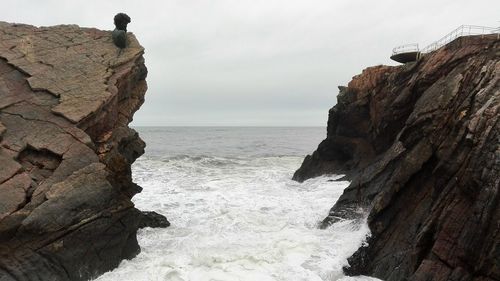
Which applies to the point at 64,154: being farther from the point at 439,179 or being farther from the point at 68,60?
the point at 439,179

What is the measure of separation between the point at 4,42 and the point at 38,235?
940 cm

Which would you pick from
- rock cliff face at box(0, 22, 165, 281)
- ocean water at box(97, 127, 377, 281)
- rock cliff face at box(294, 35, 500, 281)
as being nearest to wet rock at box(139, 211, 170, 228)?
ocean water at box(97, 127, 377, 281)

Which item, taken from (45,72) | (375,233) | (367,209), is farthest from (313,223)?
(45,72)

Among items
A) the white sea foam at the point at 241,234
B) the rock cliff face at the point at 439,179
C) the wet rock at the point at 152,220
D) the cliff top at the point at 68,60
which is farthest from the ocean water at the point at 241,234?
the cliff top at the point at 68,60

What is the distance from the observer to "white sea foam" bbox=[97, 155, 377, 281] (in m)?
12.2

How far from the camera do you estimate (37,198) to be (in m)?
10.8

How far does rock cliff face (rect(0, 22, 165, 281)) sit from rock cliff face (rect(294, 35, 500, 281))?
7.94 m

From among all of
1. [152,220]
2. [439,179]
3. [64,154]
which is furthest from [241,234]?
[439,179]

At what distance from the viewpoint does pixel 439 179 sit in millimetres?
11367

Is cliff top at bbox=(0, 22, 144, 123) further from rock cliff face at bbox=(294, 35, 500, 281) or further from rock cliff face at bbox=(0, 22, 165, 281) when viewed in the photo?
rock cliff face at bbox=(294, 35, 500, 281)

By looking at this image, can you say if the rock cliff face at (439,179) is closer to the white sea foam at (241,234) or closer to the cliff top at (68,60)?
the white sea foam at (241,234)

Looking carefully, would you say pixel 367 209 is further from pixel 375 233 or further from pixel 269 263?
pixel 269 263

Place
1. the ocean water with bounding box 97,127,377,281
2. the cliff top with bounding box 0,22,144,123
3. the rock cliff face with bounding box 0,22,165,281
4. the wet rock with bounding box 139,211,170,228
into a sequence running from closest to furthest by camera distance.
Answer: the rock cliff face with bounding box 0,22,165,281, the ocean water with bounding box 97,127,377,281, the cliff top with bounding box 0,22,144,123, the wet rock with bounding box 139,211,170,228

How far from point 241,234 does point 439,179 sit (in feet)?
25.1
